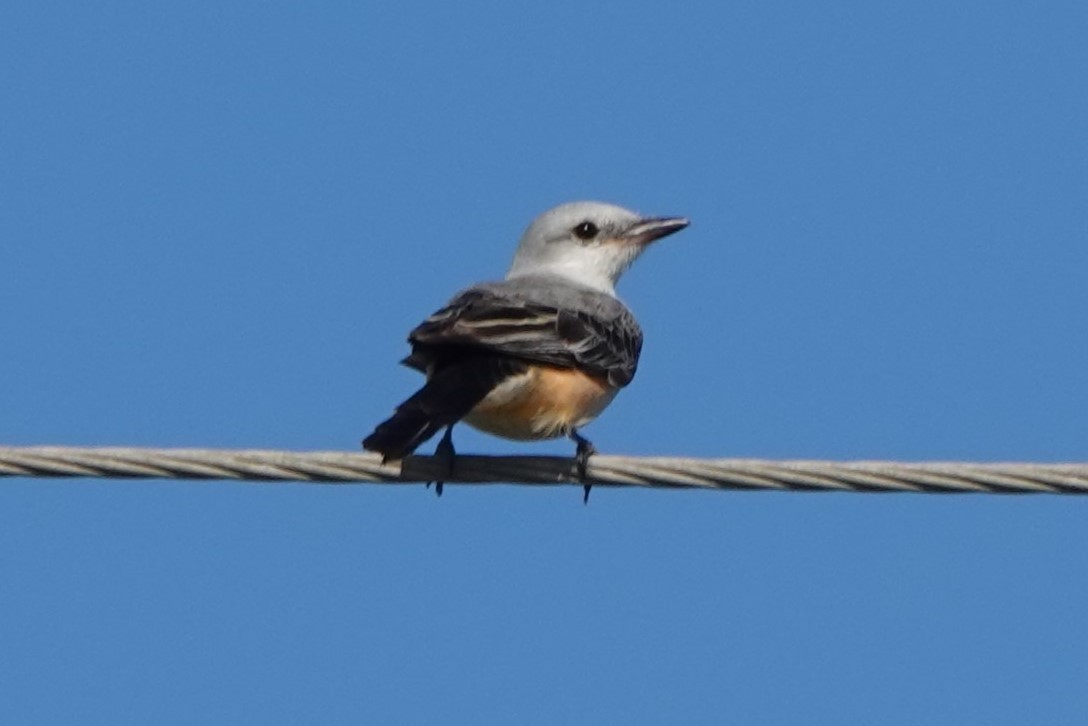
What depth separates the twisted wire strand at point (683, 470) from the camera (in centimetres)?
710

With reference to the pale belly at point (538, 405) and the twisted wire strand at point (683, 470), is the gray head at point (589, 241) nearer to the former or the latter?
the pale belly at point (538, 405)

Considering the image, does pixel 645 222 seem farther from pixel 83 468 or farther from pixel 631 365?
pixel 83 468

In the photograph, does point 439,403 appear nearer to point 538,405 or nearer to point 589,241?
point 538,405

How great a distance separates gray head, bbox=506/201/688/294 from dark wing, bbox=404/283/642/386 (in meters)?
1.11

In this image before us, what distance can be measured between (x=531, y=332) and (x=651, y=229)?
2.63 meters

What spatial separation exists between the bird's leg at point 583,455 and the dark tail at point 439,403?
41 centimetres

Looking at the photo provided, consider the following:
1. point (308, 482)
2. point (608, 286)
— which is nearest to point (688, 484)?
point (308, 482)

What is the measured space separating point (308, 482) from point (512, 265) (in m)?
4.52

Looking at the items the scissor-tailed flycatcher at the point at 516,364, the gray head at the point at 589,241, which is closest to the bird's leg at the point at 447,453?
the scissor-tailed flycatcher at the point at 516,364

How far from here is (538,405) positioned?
919 cm

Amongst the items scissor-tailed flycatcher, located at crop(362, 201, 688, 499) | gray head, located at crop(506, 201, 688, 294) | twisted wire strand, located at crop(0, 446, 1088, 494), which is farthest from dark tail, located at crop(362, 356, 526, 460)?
gray head, located at crop(506, 201, 688, 294)

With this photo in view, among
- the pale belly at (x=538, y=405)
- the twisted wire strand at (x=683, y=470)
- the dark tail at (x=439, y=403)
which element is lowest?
the twisted wire strand at (x=683, y=470)

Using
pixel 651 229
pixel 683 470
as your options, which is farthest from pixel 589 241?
pixel 683 470

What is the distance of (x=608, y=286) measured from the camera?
11.5m
